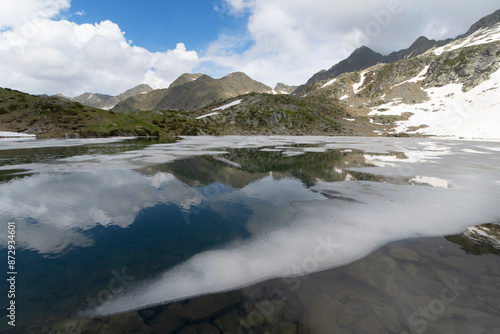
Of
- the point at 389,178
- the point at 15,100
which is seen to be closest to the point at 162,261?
the point at 389,178

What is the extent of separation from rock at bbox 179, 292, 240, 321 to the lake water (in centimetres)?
9

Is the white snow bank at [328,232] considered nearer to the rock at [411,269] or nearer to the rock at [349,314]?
the rock at [411,269]

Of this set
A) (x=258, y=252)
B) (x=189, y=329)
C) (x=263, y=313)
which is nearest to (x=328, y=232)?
(x=258, y=252)

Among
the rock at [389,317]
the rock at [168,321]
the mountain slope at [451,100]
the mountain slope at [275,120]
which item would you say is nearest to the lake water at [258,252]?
the rock at [389,317]

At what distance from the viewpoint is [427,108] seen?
159 m

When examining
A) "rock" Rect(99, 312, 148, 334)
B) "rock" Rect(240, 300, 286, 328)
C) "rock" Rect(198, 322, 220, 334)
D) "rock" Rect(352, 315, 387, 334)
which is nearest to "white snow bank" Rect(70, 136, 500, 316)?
"rock" Rect(99, 312, 148, 334)

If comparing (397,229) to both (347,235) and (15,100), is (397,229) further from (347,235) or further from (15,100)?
(15,100)

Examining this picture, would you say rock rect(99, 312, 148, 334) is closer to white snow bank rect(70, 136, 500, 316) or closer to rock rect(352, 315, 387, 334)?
white snow bank rect(70, 136, 500, 316)

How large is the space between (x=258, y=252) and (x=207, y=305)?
2651 millimetres

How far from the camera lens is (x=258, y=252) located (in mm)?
7637

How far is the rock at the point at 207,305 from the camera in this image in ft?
16.8

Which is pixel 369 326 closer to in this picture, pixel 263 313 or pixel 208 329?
pixel 263 313

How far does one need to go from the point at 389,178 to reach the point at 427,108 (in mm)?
189971

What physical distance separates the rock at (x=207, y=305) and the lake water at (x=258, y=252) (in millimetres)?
92
